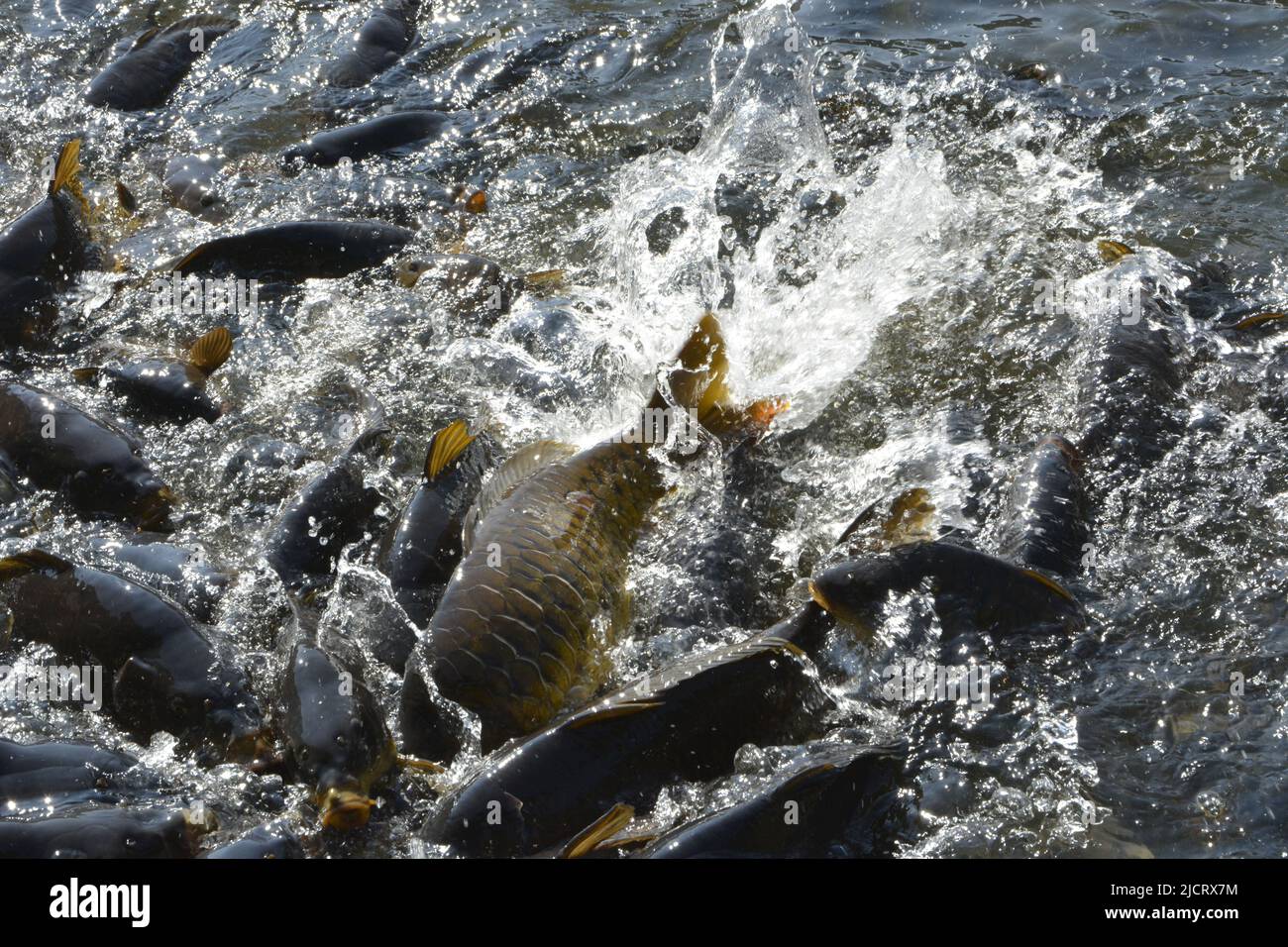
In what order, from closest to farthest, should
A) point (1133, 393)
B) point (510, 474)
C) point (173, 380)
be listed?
point (510, 474) → point (1133, 393) → point (173, 380)

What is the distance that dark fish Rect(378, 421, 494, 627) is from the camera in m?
3.84

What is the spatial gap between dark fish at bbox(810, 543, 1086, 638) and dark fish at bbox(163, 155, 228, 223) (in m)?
4.50

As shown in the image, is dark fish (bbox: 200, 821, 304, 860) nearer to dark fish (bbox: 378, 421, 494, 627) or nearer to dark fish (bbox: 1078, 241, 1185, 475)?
dark fish (bbox: 378, 421, 494, 627)

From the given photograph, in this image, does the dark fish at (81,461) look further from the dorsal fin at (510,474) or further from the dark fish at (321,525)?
the dorsal fin at (510,474)

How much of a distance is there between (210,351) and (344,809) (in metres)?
2.73

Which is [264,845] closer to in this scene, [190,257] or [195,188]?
[190,257]

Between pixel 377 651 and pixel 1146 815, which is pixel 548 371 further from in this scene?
pixel 1146 815

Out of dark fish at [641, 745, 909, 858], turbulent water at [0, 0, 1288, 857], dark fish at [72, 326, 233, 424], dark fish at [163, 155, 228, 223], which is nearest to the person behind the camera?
dark fish at [641, 745, 909, 858]

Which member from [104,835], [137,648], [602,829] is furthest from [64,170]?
[602,829]

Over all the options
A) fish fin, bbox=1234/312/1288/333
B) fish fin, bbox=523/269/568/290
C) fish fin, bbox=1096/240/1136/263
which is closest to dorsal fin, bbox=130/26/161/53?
fish fin, bbox=523/269/568/290

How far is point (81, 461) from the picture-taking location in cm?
456

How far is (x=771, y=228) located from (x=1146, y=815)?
12.0 feet

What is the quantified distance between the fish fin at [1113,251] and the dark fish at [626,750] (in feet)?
9.82
